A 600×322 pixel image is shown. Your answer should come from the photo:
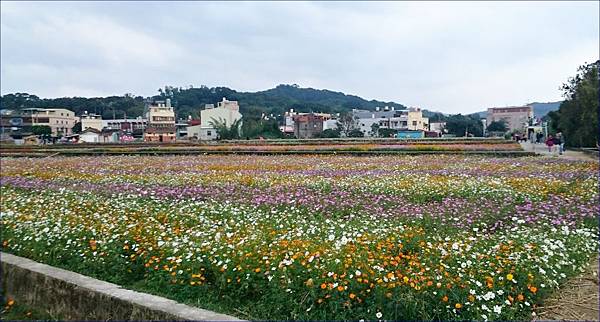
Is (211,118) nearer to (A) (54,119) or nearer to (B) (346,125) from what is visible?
(B) (346,125)

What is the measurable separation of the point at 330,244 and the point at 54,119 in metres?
86.3

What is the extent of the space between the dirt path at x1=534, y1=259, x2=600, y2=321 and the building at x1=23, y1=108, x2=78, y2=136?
8167 centimetres

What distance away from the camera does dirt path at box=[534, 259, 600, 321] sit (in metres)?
3.74

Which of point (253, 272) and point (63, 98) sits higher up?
point (63, 98)

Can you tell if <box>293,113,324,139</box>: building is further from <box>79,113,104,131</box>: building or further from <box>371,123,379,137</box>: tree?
<box>79,113,104,131</box>: building

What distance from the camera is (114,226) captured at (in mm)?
5852

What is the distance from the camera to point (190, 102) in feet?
400

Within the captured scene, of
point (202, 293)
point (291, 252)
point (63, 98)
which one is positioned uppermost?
point (63, 98)

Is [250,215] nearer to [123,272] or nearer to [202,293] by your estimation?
[123,272]

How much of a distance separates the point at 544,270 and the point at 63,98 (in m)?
116

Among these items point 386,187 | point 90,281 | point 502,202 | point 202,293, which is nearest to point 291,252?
point 202,293

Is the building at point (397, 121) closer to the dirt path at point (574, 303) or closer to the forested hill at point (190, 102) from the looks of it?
the forested hill at point (190, 102)

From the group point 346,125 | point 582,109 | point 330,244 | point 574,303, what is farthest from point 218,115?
point 574,303

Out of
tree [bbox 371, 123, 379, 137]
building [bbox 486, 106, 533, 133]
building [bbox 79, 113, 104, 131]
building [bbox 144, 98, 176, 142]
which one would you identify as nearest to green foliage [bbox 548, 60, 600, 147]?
tree [bbox 371, 123, 379, 137]
